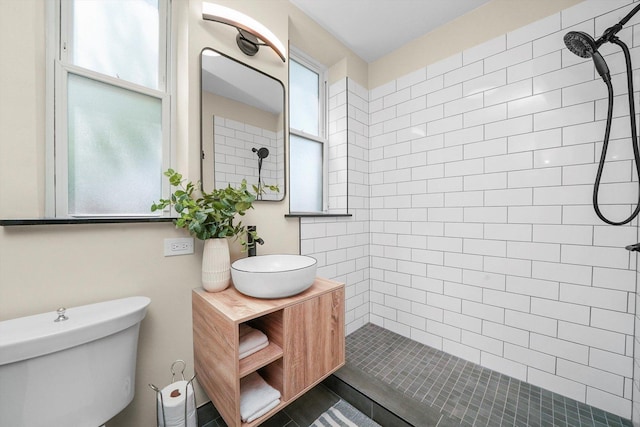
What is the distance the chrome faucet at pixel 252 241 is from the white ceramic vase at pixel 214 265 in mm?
192

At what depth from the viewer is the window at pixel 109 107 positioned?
1.00 m

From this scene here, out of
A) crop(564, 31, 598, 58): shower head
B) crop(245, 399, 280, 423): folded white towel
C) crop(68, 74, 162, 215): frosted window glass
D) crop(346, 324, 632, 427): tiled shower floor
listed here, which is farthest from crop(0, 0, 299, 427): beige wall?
crop(564, 31, 598, 58): shower head

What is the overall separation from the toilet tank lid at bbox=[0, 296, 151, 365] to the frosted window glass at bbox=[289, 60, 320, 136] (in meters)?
1.56

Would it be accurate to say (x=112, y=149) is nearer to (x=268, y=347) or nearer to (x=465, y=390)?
(x=268, y=347)

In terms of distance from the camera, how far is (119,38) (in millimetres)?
1154

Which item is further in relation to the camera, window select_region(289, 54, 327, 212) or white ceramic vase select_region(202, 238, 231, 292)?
window select_region(289, 54, 327, 212)

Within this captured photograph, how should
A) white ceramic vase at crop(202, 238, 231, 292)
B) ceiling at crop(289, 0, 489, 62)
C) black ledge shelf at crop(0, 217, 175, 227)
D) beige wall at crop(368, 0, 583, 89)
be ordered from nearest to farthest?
black ledge shelf at crop(0, 217, 175, 227) → white ceramic vase at crop(202, 238, 231, 292) → beige wall at crop(368, 0, 583, 89) → ceiling at crop(289, 0, 489, 62)

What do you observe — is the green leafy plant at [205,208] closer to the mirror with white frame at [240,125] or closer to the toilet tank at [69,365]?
the mirror with white frame at [240,125]

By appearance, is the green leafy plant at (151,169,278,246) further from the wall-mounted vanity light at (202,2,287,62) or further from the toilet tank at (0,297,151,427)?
the wall-mounted vanity light at (202,2,287,62)

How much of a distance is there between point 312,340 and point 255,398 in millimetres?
328

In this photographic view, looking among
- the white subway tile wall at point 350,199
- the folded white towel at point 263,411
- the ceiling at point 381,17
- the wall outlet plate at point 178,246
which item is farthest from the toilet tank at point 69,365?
the ceiling at point 381,17

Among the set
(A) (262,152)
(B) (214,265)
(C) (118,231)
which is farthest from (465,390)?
(C) (118,231)

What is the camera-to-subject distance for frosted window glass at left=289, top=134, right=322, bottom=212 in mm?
1962

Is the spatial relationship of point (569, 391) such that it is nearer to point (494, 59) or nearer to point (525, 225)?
point (525, 225)
